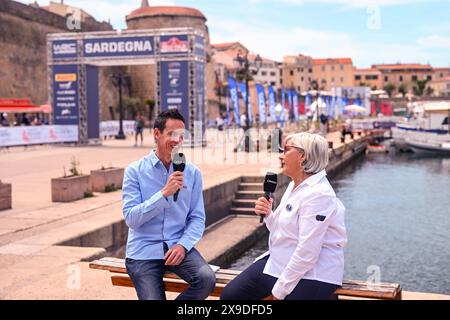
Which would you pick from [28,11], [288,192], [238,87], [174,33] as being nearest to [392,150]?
[238,87]

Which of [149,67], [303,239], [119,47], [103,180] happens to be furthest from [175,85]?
[149,67]

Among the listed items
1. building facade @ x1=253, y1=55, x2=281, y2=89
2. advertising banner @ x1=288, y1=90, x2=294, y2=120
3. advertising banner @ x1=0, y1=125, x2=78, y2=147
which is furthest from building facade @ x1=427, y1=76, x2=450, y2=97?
advertising banner @ x1=0, y1=125, x2=78, y2=147

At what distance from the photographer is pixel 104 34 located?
30.4 meters

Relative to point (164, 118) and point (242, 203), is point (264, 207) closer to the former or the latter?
point (164, 118)

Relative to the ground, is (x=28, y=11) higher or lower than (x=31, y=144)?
higher

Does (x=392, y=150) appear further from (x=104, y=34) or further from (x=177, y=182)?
(x=177, y=182)

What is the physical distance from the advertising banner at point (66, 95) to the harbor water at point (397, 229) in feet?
47.0

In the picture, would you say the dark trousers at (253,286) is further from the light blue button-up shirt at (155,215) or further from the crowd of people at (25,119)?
the crowd of people at (25,119)

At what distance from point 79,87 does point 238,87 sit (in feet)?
27.7

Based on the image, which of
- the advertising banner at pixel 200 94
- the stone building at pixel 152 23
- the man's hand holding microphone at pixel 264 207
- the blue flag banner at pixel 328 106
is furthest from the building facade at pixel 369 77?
the man's hand holding microphone at pixel 264 207

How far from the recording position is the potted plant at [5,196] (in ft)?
35.2

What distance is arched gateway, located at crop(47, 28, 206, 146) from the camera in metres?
28.8

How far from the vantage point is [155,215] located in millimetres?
3895

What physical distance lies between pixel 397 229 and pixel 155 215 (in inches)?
457
